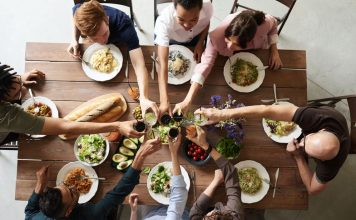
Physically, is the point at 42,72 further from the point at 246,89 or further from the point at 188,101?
the point at 246,89

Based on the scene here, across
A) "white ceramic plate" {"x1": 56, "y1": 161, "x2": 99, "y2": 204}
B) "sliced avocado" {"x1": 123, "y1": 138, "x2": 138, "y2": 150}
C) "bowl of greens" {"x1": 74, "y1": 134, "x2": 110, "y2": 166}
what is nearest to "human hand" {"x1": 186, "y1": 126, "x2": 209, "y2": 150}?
"sliced avocado" {"x1": 123, "y1": 138, "x2": 138, "y2": 150}

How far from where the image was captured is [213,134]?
7.85ft

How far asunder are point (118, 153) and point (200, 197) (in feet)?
2.14

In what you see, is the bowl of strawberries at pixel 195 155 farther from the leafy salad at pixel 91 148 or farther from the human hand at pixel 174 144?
the leafy salad at pixel 91 148

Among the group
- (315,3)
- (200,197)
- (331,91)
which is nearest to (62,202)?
(200,197)

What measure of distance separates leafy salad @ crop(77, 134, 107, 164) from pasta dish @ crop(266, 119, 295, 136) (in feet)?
3.95

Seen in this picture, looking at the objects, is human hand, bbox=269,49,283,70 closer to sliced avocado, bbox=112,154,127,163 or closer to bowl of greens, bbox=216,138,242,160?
bowl of greens, bbox=216,138,242,160

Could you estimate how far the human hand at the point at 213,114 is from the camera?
2.27 m

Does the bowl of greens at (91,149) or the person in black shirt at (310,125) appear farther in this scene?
the bowl of greens at (91,149)

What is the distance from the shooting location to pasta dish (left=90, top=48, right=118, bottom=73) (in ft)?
8.07

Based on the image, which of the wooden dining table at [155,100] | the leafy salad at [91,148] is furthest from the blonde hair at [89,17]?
the leafy salad at [91,148]

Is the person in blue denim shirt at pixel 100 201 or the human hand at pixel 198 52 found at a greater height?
the human hand at pixel 198 52

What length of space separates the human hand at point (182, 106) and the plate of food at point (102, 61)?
527mm

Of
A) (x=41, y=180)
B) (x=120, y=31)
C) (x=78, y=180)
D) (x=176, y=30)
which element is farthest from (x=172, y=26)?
(x=41, y=180)
